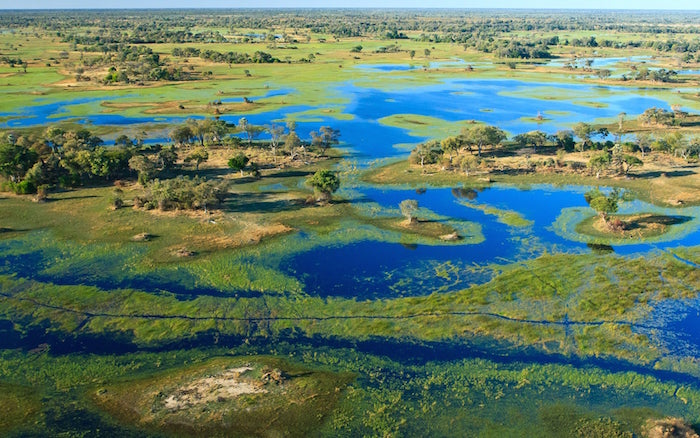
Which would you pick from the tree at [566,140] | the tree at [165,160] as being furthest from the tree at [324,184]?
the tree at [566,140]

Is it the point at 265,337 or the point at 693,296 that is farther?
the point at 693,296

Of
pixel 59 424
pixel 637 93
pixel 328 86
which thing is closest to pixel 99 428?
pixel 59 424

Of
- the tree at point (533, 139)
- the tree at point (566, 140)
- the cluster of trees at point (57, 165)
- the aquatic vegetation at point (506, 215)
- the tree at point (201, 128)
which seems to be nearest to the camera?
the aquatic vegetation at point (506, 215)

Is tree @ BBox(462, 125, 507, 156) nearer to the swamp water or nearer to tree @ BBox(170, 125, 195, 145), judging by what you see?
the swamp water

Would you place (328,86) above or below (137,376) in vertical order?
above

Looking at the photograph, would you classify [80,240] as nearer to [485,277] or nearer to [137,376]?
[137,376]

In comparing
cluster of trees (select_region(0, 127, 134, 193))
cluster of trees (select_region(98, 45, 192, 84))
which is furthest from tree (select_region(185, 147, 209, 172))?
cluster of trees (select_region(98, 45, 192, 84))

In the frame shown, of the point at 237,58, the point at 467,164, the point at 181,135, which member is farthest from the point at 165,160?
the point at 237,58

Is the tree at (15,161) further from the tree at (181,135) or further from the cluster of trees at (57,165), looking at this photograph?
the tree at (181,135)

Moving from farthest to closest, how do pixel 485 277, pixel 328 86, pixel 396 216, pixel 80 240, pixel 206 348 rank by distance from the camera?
pixel 328 86 → pixel 396 216 → pixel 80 240 → pixel 485 277 → pixel 206 348
